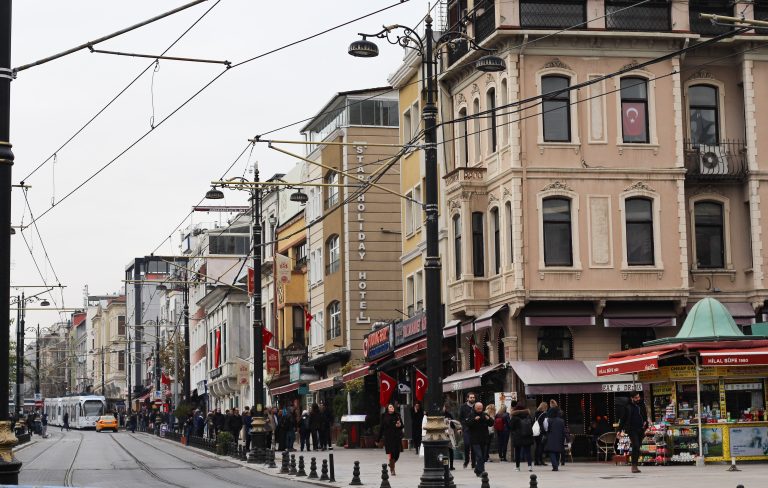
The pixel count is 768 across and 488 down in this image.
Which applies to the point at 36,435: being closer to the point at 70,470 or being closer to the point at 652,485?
the point at 70,470

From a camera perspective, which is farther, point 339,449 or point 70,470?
point 339,449

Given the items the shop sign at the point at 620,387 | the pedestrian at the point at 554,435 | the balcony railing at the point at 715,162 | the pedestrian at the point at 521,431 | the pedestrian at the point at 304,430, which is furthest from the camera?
the pedestrian at the point at 304,430

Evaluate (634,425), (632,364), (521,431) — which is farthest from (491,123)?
(634,425)

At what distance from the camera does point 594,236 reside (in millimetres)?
38031

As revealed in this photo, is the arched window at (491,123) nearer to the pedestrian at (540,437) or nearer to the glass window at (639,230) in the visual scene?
the glass window at (639,230)

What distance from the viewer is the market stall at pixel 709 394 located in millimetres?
29359

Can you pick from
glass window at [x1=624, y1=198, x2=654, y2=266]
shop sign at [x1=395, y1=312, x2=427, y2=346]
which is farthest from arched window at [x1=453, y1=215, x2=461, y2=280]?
glass window at [x1=624, y1=198, x2=654, y2=266]

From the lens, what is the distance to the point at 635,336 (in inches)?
1522

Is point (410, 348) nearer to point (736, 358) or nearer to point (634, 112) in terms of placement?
point (634, 112)

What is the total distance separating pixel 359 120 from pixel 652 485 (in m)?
36.0

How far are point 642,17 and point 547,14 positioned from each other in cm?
279

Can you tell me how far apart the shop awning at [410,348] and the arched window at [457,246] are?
2.54m

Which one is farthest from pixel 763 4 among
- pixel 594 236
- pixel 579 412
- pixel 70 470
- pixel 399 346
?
pixel 70 470

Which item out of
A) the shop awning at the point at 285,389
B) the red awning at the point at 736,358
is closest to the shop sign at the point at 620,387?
the red awning at the point at 736,358
